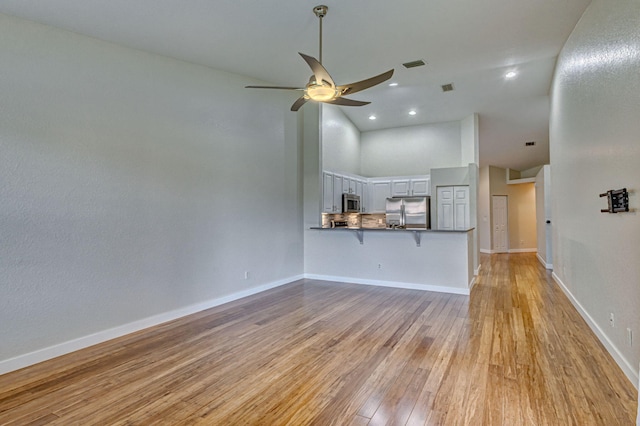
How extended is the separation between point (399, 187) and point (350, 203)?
1.49m

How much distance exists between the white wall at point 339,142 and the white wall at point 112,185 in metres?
1.82

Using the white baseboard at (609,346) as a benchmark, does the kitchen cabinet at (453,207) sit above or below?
above

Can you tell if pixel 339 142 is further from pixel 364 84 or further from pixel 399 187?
pixel 364 84

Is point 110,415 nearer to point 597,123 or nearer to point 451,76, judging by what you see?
point 597,123

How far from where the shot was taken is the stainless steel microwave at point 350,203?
6.99 m

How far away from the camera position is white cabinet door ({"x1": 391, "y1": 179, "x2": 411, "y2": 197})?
777 cm

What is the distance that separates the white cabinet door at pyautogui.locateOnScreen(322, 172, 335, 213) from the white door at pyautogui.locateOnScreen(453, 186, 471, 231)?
270 cm

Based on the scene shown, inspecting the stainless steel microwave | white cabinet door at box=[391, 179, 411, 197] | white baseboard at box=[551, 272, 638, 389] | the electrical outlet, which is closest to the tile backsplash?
the stainless steel microwave

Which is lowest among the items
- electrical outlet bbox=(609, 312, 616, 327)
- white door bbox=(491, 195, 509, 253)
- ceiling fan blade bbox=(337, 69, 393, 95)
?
electrical outlet bbox=(609, 312, 616, 327)

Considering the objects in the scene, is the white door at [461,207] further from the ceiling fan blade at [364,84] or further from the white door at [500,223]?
the white door at [500,223]

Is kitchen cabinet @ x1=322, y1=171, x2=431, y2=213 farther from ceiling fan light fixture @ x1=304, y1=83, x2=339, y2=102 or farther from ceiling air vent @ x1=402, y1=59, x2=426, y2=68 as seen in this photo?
ceiling fan light fixture @ x1=304, y1=83, x2=339, y2=102

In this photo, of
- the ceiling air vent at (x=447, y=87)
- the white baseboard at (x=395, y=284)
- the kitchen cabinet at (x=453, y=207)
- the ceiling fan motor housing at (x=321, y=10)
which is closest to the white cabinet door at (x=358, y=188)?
the kitchen cabinet at (x=453, y=207)

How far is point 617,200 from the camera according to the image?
257 cm

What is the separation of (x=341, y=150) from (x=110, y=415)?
6219 millimetres
